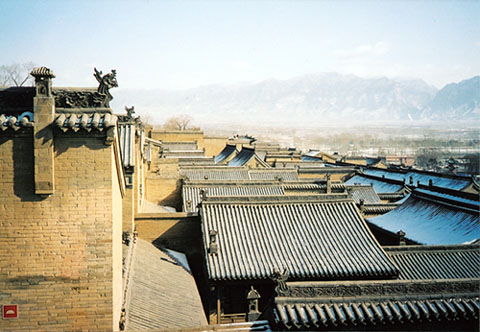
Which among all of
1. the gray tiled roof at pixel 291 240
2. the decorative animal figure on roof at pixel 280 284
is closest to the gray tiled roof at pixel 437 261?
the gray tiled roof at pixel 291 240

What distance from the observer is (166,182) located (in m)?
24.5

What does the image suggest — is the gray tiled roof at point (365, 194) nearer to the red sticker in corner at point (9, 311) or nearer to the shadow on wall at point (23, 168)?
the shadow on wall at point (23, 168)

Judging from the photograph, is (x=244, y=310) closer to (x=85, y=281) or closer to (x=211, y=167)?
(x=85, y=281)

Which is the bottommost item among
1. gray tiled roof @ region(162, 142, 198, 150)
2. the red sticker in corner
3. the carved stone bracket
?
the red sticker in corner

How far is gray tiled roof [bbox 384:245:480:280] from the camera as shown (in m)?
14.1

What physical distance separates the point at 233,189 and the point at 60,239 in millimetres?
17931

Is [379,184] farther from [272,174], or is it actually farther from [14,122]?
[14,122]

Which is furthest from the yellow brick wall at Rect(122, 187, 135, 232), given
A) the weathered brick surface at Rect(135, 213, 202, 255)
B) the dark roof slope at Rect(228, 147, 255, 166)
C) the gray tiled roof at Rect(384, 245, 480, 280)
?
the dark roof slope at Rect(228, 147, 255, 166)

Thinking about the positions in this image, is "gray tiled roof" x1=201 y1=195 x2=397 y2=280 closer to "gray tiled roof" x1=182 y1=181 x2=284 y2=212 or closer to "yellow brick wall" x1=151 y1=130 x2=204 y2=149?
"gray tiled roof" x1=182 y1=181 x2=284 y2=212

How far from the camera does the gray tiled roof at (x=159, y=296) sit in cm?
910

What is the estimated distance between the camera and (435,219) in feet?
63.0

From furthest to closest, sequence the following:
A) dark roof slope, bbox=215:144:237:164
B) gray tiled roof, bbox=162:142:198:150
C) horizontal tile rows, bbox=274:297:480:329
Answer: gray tiled roof, bbox=162:142:198:150, dark roof slope, bbox=215:144:237:164, horizontal tile rows, bbox=274:297:480:329

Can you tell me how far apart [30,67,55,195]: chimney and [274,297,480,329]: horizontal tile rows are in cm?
481

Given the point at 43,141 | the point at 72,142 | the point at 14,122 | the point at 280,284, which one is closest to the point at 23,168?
the point at 43,141
